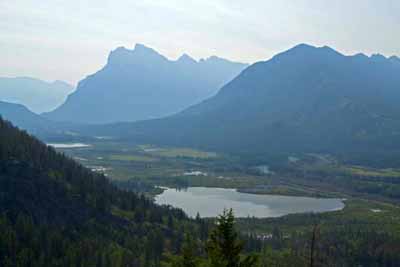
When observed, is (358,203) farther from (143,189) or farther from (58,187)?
(58,187)

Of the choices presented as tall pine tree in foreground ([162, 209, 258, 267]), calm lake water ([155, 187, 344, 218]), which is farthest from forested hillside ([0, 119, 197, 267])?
tall pine tree in foreground ([162, 209, 258, 267])

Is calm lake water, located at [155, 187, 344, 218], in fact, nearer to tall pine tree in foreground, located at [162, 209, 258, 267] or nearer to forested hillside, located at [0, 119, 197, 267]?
forested hillside, located at [0, 119, 197, 267]

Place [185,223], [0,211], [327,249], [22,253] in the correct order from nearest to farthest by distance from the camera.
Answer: [22,253] → [0,211] → [327,249] → [185,223]

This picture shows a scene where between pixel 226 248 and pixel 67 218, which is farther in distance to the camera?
pixel 67 218

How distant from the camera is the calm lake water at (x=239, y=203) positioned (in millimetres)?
103744

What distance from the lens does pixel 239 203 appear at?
11331cm

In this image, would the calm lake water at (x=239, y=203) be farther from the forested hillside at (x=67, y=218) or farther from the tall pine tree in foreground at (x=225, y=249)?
the tall pine tree in foreground at (x=225, y=249)

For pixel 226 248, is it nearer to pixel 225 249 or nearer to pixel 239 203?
pixel 225 249

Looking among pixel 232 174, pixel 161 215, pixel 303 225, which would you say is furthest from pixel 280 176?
pixel 161 215

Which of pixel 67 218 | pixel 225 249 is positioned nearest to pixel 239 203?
pixel 67 218

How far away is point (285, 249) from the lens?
68.4 m

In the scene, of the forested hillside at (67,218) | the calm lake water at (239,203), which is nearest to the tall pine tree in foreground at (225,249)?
the forested hillside at (67,218)

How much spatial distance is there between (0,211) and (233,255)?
4669 cm

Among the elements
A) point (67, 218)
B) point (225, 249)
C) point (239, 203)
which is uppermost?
point (225, 249)
